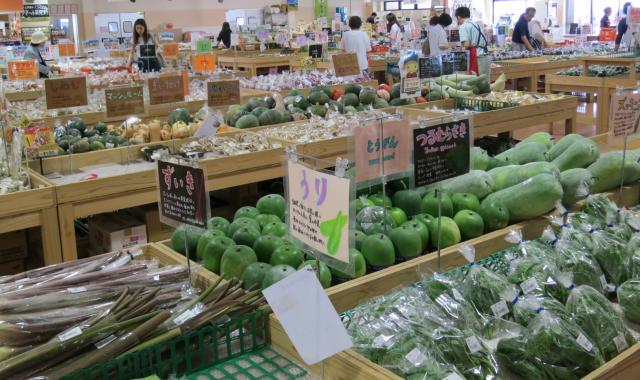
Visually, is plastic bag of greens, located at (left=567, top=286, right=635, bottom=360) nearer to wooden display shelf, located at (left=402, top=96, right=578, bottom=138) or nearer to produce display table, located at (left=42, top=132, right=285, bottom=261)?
produce display table, located at (left=42, top=132, right=285, bottom=261)

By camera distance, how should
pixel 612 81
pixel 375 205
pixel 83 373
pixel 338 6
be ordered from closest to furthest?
pixel 83 373
pixel 375 205
pixel 612 81
pixel 338 6

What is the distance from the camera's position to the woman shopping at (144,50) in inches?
352

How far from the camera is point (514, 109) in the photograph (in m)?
5.48

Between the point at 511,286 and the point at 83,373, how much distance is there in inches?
45.7

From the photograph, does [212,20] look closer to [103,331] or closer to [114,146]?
[114,146]

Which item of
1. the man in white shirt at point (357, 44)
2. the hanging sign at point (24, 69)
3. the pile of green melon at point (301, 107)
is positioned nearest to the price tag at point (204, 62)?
the hanging sign at point (24, 69)

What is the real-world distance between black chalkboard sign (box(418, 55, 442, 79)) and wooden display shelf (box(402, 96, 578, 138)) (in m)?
0.27

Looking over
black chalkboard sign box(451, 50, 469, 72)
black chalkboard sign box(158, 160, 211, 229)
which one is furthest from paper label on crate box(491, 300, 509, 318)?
black chalkboard sign box(451, 50, 469, 72)

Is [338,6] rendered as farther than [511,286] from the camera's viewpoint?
Yes

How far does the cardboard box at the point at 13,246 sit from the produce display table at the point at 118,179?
401mm

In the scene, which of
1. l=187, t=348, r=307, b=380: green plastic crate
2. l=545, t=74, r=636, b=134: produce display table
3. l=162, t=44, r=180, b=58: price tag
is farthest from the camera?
l=162, t=44, r=180, b=58: price tag

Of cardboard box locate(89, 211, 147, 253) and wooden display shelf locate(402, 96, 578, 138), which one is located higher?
wooden display shelf locate(402, 96, 578, 138)

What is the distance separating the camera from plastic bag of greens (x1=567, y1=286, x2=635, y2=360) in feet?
5.47

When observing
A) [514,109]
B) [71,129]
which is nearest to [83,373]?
[71,129]
